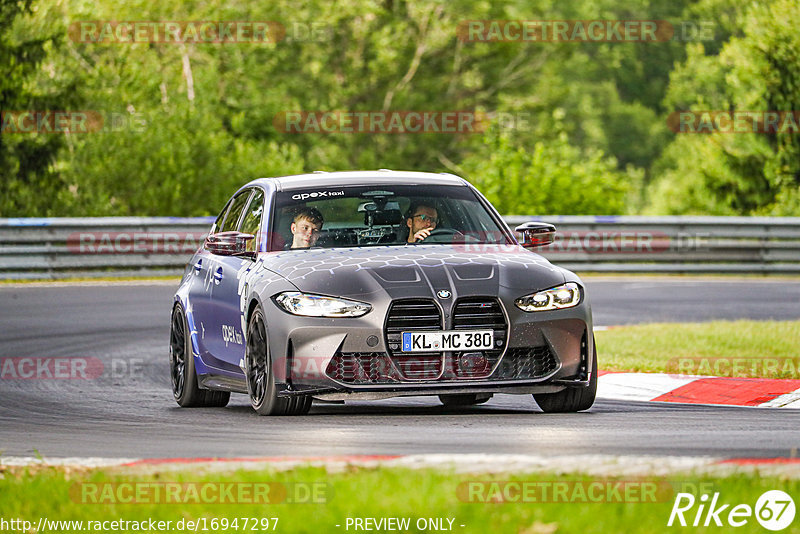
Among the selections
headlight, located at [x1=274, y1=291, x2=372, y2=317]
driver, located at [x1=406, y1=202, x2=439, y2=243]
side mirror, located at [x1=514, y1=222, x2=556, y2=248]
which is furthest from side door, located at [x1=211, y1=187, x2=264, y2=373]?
side mirror, located at [x1=514, y1=222, x2=556, y2=248]

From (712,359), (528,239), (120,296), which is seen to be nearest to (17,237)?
(120,296)

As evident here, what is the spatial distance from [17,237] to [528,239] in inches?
606

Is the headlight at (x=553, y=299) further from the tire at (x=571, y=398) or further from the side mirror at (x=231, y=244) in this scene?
the side mirror at (x=231, y=244)

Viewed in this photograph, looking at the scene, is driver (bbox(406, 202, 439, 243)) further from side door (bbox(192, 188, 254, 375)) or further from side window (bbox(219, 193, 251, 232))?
side window (bbox(219, 193, 251, 232))

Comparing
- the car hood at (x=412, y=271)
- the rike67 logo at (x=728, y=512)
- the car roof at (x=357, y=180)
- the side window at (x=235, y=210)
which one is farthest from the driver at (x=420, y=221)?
the rike67 logo at (x=728, y=512)

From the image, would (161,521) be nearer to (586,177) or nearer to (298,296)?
(298,296)

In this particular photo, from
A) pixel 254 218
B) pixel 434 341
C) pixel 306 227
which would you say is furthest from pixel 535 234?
pixel 254 218

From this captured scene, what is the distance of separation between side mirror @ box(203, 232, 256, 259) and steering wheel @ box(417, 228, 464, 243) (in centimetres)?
116

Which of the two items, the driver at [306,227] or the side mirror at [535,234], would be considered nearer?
the driver at [306,227]

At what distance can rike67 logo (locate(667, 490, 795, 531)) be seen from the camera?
574cm

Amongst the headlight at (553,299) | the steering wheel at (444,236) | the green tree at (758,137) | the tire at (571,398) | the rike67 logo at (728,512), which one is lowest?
the green tree at (758,137)

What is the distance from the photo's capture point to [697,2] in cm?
7856

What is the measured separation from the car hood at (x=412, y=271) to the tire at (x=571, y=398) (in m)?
0.70

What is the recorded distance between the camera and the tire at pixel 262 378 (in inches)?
380
